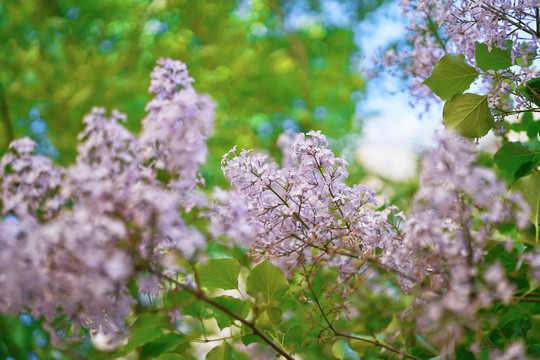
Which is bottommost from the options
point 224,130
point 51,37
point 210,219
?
point 210,219

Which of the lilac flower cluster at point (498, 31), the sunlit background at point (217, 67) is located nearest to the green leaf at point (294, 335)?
the lilac flower cluster at point (498, 31)

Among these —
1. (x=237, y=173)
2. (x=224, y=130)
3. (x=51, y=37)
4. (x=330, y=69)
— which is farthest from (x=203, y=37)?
(x=237, y=173)

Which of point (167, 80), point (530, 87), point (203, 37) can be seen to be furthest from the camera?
point (203, 37)

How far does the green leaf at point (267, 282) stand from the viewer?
472 mm

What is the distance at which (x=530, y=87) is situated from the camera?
51 cm

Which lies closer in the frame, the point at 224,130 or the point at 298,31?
the point at 224,130

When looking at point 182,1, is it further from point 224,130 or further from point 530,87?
point 530,87

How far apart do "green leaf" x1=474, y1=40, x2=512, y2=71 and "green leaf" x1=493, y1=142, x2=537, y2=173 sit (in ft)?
0.34

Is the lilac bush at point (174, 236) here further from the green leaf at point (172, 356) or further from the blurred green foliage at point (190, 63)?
the blurred green foliage at point (190, 63)

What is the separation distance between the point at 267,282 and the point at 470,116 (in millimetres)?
308

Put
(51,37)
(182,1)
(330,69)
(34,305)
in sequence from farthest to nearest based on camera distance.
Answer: (330,69) < (182,1) < (51,37) < (34,305)

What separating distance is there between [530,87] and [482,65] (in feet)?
0.19

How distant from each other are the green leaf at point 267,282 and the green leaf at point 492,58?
34 centimetres

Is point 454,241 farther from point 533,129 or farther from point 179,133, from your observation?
point 533,129
